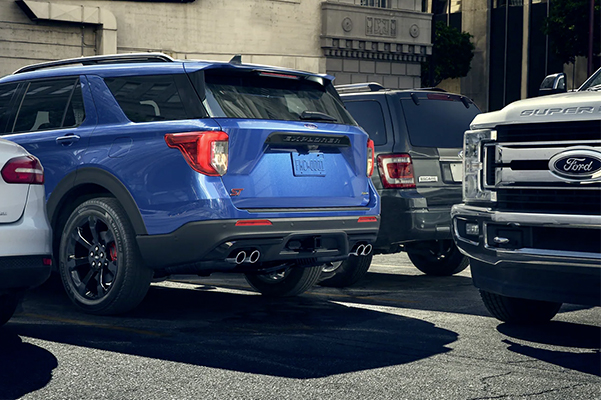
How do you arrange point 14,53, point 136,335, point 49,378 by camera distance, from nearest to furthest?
point 49,378 → point 136,335 → point 14,53

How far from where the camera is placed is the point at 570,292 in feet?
18.4

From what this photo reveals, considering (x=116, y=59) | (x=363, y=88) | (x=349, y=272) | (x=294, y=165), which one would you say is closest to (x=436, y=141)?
(x=363, y=88)

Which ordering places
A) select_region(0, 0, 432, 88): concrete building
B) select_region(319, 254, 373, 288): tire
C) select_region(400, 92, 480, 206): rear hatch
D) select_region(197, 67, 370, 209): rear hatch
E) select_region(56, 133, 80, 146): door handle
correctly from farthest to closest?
select_region(0, 0, 432, 88): concrete building < select_region(319, 254, 373, 288): tire < select_region(400, 92, 480, 206): rear hatch < select_region(56, 133, 80, 146): door handle < select_region(197, 67, 370, 209): rear hatch

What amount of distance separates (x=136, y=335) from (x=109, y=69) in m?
2.20

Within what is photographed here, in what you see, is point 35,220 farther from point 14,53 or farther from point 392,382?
point 14,53

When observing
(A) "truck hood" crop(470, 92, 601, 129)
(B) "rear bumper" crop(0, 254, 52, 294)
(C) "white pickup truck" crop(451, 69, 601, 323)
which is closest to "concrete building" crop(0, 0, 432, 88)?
(B) "rear bumper" crop(0, 254, 52, 294)

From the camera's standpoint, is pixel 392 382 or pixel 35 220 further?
pixel 35 220

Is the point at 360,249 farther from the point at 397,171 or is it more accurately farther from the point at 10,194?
the point at 10,194

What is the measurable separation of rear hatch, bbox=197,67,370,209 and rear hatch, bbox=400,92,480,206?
172cm

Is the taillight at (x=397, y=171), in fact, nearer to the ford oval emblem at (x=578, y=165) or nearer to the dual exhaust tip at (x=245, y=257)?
the dual exhaust tip at (x=245, y=257)

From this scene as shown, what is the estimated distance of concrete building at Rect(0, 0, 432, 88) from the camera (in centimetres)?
2381

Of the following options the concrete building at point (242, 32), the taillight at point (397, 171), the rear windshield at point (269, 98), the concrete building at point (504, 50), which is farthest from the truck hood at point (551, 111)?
the concrete building at point (504, 50)

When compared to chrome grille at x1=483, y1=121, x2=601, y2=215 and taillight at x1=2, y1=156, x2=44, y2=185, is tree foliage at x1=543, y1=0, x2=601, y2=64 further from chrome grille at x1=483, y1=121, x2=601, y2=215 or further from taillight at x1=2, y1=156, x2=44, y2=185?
taillight at x1=2, y1=156, x2=44, y2=185

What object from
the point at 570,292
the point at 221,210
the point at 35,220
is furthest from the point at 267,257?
the point at 570,292
